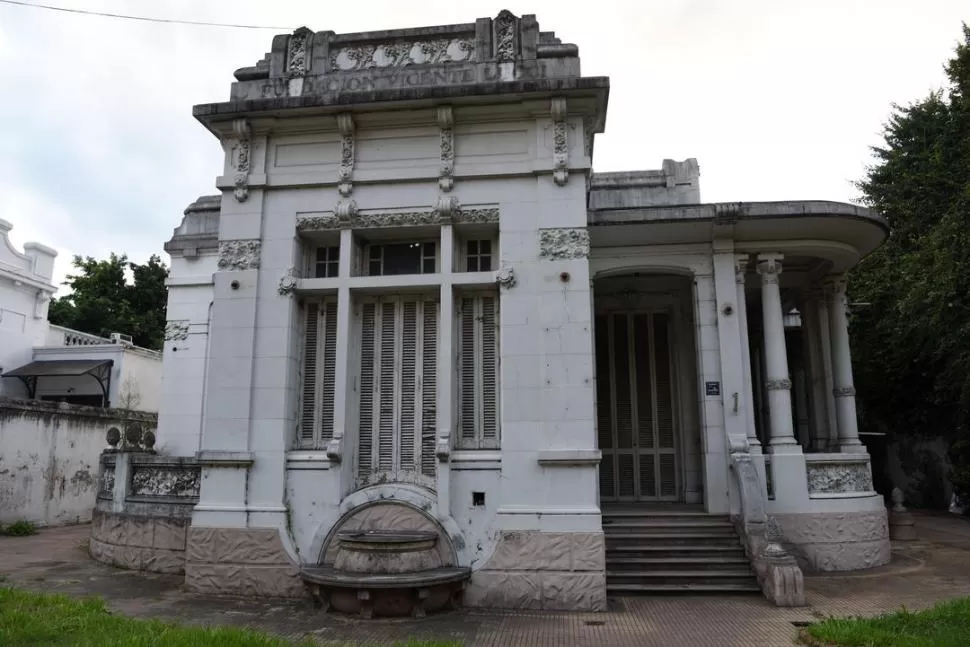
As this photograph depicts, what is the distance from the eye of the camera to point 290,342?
9.89 meters

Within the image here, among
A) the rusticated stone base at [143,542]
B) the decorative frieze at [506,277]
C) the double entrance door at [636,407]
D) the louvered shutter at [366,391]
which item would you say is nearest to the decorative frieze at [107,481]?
the rusticated stone base at [143,542]

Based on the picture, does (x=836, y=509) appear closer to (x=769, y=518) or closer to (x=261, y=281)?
(x=769, y=518)

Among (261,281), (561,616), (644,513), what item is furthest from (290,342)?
(644,513)

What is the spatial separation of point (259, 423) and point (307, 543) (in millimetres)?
1772

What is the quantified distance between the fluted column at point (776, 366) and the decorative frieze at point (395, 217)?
16.2ft

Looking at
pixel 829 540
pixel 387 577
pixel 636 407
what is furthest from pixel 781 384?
pixel 387 577

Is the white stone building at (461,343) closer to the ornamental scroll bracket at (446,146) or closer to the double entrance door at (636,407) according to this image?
the ornamental scroll bracket at (446,146)

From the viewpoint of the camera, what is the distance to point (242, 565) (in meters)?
9.33

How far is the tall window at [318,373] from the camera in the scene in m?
A: 9.90

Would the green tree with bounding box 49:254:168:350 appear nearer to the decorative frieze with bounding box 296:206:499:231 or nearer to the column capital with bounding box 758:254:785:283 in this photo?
the decorative frieze with bounding box 296:206:499:231

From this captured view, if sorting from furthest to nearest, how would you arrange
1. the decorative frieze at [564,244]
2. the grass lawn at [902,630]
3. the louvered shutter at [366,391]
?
the louvered shutter at [366,391]
the decorative frieze at [564,244]
the grass lawn at [902,630]

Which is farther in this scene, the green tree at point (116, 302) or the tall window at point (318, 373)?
the green tree at point (116, 302)

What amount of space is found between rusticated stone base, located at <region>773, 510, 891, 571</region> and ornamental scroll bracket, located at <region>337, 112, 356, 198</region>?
8179 mm

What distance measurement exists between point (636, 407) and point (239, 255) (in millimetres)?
7576
